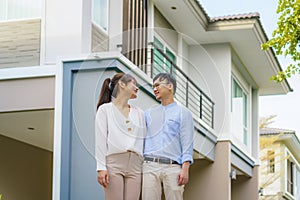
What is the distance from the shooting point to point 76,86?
7723 millimetres

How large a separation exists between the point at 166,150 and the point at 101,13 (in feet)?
15.5

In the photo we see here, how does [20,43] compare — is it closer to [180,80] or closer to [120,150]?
[180,80]

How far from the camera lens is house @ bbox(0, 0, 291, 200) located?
22.0 ft

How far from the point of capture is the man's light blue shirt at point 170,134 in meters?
5.14

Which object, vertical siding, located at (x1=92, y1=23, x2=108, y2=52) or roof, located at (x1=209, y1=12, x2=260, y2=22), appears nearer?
vertical siding, located at (x1=92, y1=23, x2=108, y2=52)

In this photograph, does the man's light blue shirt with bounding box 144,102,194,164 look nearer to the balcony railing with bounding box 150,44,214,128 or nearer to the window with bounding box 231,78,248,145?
the balcony railing with bounding box 150,44,214,128

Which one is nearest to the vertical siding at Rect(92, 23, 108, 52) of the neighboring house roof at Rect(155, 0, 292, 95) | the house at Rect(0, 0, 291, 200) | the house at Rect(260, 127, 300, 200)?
the house at Rect(0, 0, 291, 200)

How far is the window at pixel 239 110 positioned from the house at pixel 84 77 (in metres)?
0.73

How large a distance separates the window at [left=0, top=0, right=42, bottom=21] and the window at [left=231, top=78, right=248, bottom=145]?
17.5 feet

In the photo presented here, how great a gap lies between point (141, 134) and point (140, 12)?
579cm

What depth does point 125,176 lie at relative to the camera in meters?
5.17

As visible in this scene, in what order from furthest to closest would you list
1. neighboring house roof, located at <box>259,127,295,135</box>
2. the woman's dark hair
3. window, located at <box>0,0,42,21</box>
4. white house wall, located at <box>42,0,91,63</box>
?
1. neighboring house roof, located at <box>259,127,295,135</box>
2. window, located at <box>0,0,42,21</box>
3. white house wall, located at <box>42,0,91,63</box>
4. the woman's dark hair

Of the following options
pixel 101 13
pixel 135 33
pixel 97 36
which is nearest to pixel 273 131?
pixel 101 13

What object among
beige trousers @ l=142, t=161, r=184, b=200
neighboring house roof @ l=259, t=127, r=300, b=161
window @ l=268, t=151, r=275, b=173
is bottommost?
beige trousers @ l=142, t=161, r=184, b=200
